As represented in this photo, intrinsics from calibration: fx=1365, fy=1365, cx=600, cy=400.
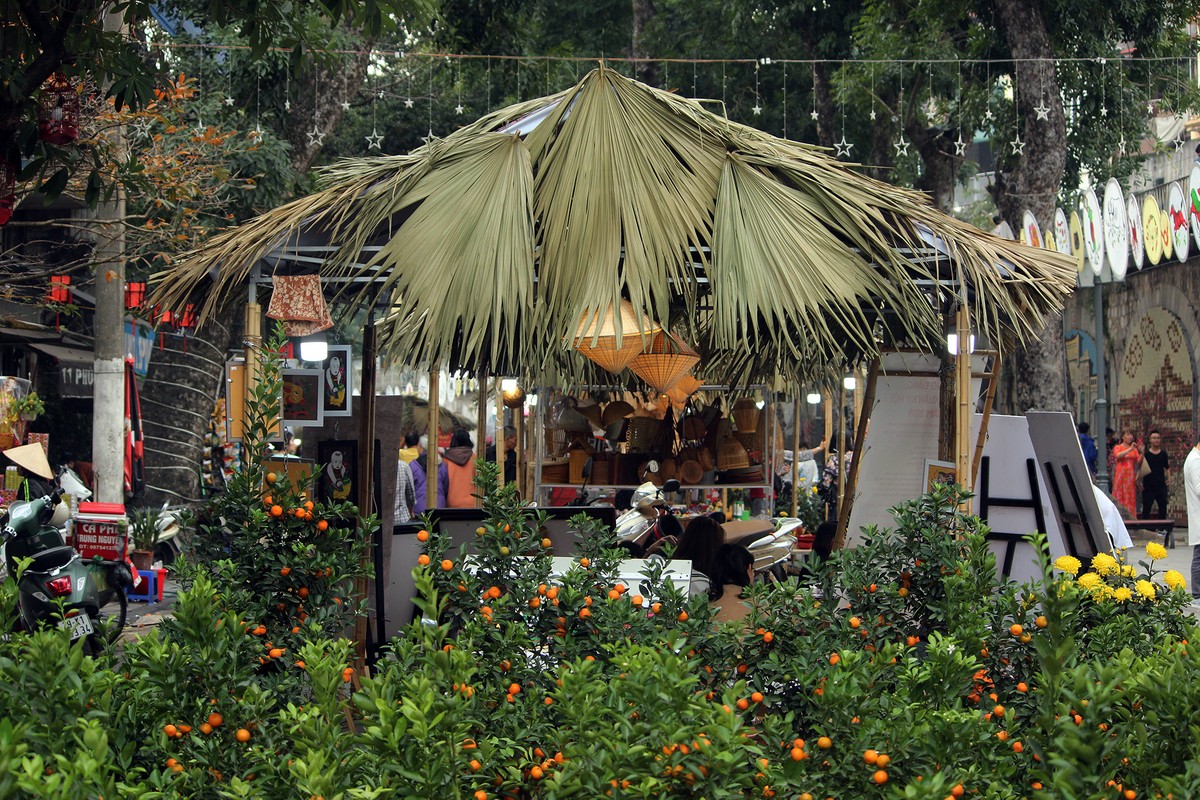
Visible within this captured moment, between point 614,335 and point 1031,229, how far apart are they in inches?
446

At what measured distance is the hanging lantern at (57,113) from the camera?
5801 mm

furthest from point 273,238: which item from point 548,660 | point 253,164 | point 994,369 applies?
point 253,164

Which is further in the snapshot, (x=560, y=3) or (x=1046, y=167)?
(x=560, y=3)

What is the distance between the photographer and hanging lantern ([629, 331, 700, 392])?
7.68 metres

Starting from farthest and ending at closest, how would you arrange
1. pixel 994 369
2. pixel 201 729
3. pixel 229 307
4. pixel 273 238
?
1. pixel 994 369
2. pixel 229 307
3. pixel 273 238
4. pixel 201 729

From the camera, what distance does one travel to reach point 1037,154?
1647 cm

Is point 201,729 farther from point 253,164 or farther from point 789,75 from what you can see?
point 789,75

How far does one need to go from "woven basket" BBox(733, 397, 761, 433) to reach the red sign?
4755mm

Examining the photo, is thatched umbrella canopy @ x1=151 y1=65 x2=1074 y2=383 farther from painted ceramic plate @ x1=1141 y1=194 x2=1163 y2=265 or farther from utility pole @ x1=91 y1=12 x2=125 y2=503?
painted ceramic plate @ x1=1141 y1=194 x2=1163 y2=265

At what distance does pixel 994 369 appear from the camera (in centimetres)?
832

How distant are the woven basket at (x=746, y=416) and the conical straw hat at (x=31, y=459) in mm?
5221

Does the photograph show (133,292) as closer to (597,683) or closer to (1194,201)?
(1194,201)

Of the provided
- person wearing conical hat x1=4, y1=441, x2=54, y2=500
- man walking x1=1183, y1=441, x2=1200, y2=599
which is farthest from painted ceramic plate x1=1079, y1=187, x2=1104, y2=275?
person wearing conical hat x1=4, y1=441, x2=54, y2=500

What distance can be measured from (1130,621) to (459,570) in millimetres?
2171
